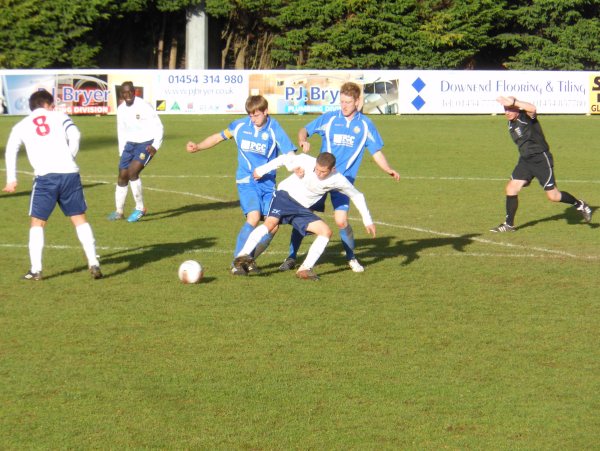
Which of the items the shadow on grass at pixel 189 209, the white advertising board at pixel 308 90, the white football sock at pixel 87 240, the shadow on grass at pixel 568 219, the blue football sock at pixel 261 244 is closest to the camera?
the white football sock at pixel 87 240

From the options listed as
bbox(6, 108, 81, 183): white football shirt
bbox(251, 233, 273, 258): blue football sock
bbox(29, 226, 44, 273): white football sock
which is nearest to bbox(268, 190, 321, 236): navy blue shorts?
bbox(251, 233, 273, 258): blue football sock

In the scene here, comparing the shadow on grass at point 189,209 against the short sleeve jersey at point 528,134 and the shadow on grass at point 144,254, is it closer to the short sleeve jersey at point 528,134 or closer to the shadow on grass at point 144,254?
the shadow on grass at point 144,254

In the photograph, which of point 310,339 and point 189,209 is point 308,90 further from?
point 310,339

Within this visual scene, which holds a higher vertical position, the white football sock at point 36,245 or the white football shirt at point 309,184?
the white football shirt at point 309,184

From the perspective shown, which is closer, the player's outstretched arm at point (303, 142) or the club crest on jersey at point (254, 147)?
the player's outstretched arm at point (303, 142)

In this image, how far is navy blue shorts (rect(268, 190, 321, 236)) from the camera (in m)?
11.2

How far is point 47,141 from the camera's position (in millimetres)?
10828

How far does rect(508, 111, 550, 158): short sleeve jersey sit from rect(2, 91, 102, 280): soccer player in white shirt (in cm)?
660

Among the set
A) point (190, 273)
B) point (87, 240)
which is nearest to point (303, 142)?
point (190, 273)

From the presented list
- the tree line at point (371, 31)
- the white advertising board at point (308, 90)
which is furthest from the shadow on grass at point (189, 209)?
the tree line at point (371, 31)

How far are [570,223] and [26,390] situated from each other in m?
10.3

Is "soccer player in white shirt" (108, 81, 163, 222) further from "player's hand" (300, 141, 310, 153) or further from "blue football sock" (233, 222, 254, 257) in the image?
"player's hand" (300, 141, 310, 153)

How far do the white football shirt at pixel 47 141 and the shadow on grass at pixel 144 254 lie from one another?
1.28 m

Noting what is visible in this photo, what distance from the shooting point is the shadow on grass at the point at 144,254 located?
11930mm
